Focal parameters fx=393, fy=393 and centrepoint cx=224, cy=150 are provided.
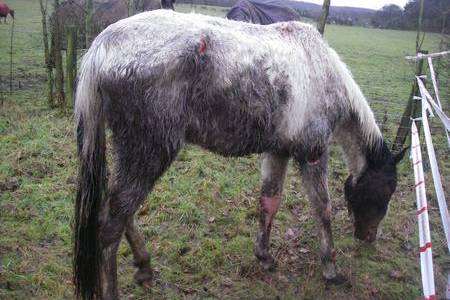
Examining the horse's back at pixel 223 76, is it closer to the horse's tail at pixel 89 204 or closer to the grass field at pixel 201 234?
the horse's tail at pixel 89 204

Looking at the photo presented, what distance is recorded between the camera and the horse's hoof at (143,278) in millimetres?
3365

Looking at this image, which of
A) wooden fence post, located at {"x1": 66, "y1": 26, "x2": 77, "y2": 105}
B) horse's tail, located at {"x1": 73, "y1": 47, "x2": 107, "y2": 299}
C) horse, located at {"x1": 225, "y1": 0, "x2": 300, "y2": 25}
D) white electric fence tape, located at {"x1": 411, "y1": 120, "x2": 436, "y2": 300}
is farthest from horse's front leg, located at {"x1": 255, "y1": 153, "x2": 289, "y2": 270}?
wooden fence post, located at {"x1": 66, "y1": 26, "x2": 77, "y2": 105}

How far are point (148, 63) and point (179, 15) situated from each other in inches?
21.3

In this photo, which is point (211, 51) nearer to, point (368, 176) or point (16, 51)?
point (368, 176)

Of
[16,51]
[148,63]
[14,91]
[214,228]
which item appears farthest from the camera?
[16,51]

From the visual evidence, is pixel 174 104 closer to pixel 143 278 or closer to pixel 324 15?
pixel 143 278

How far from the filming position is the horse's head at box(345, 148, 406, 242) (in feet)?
12.3

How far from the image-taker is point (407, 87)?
12078 mm

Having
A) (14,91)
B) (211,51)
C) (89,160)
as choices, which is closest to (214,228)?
(89,160)

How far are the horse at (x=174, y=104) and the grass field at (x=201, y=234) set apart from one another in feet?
1.87

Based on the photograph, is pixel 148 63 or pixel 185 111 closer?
pixel 148 63

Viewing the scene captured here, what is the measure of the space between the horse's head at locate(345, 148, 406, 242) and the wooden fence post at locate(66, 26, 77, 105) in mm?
5626

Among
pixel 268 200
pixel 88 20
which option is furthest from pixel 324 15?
pixel 88 20

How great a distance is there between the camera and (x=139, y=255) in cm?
333
